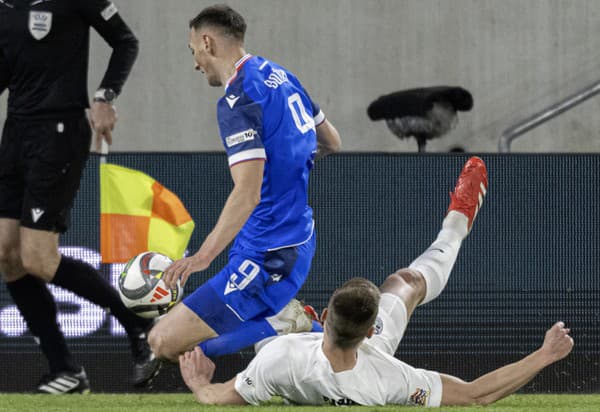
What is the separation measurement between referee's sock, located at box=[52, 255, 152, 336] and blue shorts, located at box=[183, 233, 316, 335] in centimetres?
68

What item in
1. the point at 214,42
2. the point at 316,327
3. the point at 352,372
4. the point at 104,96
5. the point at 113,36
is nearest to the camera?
the point at 352,372

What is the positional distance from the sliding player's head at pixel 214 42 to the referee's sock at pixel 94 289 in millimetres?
1106

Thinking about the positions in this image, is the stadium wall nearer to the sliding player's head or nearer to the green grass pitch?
the green grass pitch

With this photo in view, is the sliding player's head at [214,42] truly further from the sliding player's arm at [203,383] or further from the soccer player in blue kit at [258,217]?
the sliding player's arm at [203,383]

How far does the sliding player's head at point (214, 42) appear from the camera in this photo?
4.37 meters

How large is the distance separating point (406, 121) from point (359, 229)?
3332 mm

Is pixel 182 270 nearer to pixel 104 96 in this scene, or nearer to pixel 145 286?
pixel 145 286

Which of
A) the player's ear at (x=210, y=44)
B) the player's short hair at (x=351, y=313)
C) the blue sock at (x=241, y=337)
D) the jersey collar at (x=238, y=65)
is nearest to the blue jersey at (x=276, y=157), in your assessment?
the jersey collar at (x=238, y=65)

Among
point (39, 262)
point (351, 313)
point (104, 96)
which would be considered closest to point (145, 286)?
point (39, 262)

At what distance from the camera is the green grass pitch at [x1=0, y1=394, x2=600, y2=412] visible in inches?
157

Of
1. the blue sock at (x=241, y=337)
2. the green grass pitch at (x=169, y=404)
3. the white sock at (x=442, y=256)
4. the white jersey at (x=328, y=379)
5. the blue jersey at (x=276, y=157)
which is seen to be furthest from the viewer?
the white sock at (x=442, y=256)

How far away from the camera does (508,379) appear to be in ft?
13.0

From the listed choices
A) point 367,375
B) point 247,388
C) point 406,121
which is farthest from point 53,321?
point 406,121

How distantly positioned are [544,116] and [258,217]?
17.8 ft
